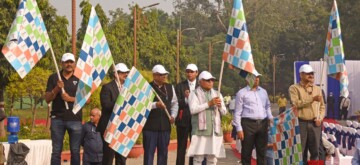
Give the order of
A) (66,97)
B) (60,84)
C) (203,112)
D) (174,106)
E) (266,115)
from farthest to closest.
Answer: (266,115)
(174,106)
(203,112)
(66,97)
(60,84)

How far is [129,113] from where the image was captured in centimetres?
1351

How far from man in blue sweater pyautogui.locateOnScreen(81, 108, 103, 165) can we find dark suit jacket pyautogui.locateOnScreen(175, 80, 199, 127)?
3.86 ft

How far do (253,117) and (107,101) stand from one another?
6.81 feet

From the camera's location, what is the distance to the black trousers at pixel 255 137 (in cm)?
1402

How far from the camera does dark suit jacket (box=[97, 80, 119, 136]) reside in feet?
44.2

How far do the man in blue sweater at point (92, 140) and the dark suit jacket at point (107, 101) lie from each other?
0.74 metres

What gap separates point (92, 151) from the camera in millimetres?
14461

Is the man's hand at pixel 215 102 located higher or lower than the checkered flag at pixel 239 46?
lower

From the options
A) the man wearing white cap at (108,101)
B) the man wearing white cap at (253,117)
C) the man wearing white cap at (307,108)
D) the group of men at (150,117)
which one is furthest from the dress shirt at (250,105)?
the man wearing white cap at (108,101)

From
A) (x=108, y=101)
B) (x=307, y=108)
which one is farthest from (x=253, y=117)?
(x=108, y=101)

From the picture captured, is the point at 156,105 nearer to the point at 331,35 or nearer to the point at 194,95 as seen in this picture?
the point at 194,95

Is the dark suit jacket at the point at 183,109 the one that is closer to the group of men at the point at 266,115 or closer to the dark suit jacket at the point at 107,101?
the group of men at the point at 266,115

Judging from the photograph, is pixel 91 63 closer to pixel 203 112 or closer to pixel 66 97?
pixel 66 97

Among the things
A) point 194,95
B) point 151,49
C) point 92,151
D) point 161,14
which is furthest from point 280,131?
point 161,14
